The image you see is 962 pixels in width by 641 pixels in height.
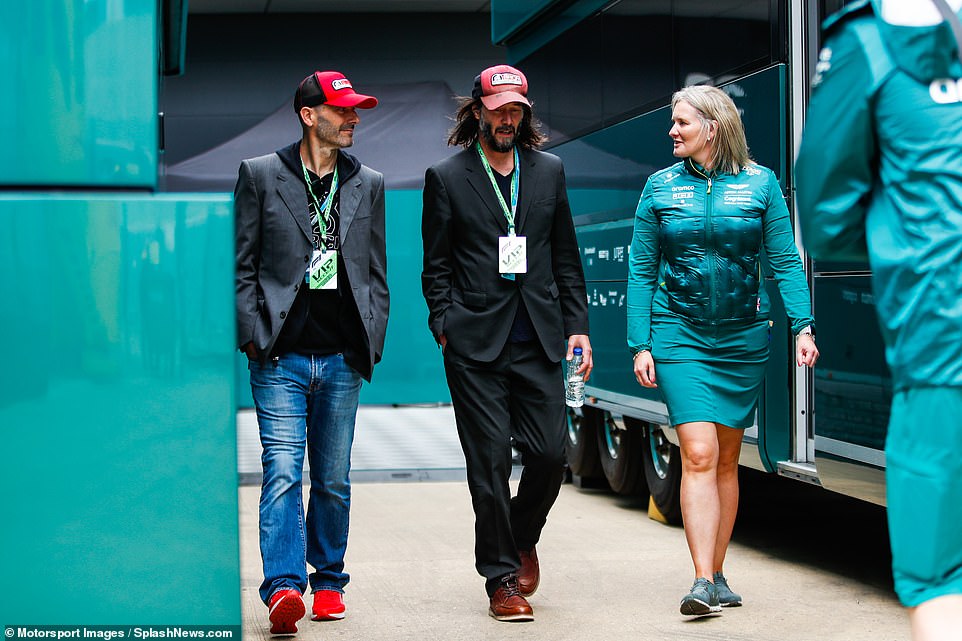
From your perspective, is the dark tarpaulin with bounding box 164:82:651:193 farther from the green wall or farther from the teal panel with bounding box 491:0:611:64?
the green wall

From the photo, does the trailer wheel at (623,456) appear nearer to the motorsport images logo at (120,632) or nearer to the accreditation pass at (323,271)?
the accreditation pass at (323,271)

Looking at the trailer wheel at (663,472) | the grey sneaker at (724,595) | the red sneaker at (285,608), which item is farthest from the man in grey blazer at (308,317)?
the trailer wheel at (663,472)

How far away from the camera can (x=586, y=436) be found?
978 cm

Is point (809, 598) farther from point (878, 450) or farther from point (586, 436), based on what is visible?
point (586, 436)

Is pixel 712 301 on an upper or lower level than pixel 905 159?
lower

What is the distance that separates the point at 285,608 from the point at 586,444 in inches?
193

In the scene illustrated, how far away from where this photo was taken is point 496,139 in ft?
18.4

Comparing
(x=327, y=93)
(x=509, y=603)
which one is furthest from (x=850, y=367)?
(x=327, y=93)

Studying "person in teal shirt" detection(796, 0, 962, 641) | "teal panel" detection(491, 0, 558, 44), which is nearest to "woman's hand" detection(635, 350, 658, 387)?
"person in teal shirt" detection(796, 0, 962, 641)

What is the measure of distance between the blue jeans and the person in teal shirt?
262cm

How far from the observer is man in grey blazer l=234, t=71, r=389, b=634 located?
204 inches

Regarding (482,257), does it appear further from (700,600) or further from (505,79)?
(700,600)

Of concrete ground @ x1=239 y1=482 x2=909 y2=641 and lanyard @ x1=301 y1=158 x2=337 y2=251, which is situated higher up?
lanyard @ x1=301 y1=158 x2=337 y2=251

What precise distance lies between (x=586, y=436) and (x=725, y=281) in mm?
4329
